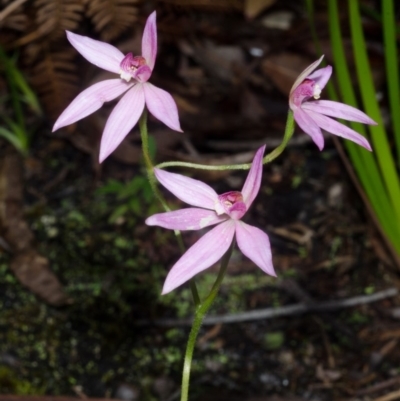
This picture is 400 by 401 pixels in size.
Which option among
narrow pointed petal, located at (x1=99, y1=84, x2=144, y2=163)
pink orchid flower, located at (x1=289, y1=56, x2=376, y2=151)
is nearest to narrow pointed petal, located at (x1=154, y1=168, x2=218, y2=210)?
narrow pointed petal, located at (x1=99, y1=84, x2=144, y2=163)

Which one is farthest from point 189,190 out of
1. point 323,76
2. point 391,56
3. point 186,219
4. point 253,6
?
point 253,6

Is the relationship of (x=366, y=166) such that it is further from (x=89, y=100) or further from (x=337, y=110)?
(x=89, y=100)

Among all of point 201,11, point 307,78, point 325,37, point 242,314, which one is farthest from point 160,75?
point 307,78

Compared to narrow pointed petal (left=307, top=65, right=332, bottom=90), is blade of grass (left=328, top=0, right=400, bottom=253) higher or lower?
lower

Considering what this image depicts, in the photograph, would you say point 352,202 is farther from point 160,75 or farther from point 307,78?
point 307,78

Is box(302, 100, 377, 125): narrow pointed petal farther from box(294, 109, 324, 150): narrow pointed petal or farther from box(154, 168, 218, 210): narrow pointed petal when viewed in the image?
box(154, 168, 218, 210): narrow pointed petal

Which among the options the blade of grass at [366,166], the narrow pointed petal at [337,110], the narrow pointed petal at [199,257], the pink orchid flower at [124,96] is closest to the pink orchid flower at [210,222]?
the narrow pointed petal at [199,257]
